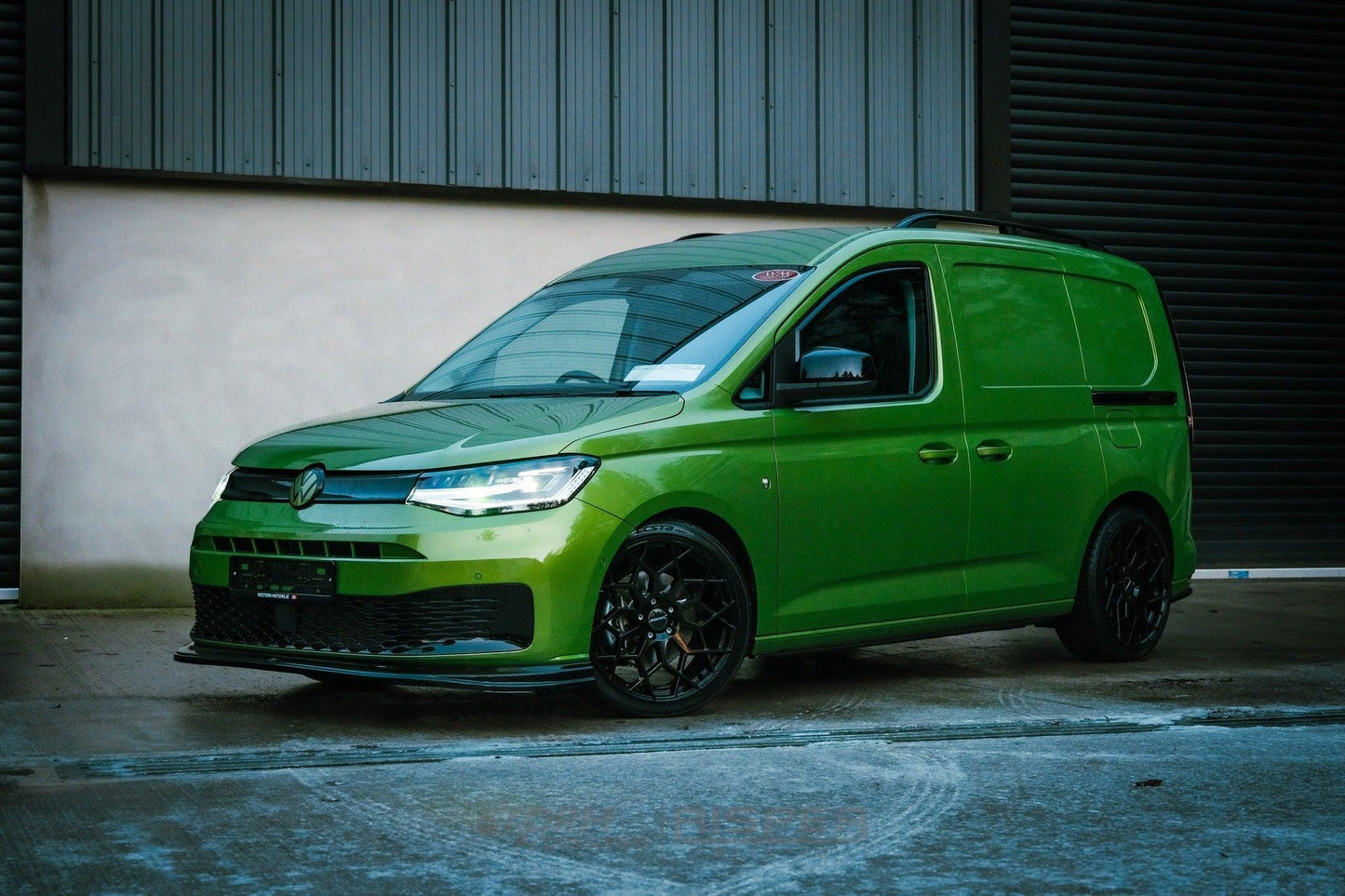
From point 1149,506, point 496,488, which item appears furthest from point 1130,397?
point 496,488

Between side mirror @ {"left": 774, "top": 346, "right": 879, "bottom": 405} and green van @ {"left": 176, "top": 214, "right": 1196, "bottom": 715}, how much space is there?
1 cm

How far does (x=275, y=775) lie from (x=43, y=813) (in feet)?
2.33

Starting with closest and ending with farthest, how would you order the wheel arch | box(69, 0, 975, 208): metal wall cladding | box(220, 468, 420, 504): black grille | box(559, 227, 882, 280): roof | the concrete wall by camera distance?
box(220, 468, 420, 504): black grille < box(559, 227, 882, 280): roof < the wheel arch < the concrete wall < box(69, 0, 975, 208): metal wall cladding

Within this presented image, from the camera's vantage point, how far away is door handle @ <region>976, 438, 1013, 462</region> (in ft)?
24.0

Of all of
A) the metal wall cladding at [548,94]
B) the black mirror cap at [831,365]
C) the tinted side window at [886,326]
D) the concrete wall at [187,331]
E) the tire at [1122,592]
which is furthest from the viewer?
the metal wall cladding at [548,94]

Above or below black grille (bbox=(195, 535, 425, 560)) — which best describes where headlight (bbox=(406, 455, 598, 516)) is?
above

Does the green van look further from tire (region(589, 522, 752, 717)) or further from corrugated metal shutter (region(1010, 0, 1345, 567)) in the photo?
corrugated metal shutter (region(1010, 0, 1345, 567))

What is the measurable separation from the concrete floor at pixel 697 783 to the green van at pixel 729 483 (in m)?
0.31

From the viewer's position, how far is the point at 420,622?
5.79 meters

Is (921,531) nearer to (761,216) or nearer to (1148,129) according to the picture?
(761,216)

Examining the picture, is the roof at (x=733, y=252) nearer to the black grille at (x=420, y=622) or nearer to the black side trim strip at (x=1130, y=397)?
the black side trim strip at (x=1130, y=397)

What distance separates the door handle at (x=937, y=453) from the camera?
7.09 m

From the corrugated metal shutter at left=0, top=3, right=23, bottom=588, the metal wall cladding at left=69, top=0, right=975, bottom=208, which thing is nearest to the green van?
the metal wall cladding at left=69, top=0, right=975, bottom=208

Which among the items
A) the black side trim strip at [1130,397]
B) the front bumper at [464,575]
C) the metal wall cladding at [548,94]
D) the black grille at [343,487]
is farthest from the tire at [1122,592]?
the metal wall cladding at [548,94]
